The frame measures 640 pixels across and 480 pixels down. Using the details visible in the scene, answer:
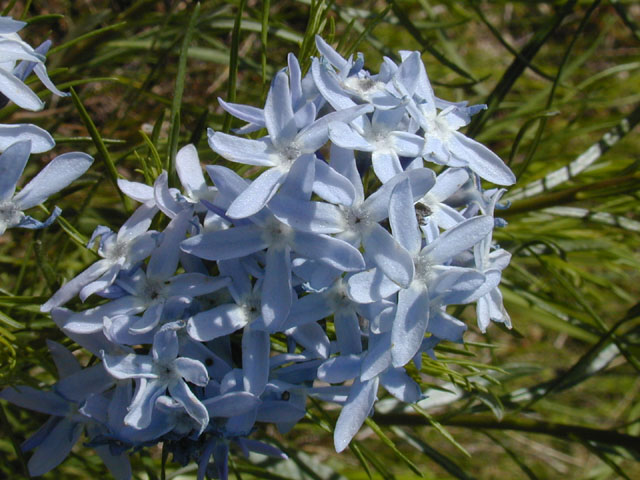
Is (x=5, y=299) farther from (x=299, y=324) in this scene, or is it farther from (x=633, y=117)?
(x=633, y=117)

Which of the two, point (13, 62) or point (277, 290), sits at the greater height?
point (13, 62)

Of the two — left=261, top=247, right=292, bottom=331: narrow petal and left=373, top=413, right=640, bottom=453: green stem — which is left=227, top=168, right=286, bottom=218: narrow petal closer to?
left=261, top=247, right=292, bottom=331: narrow petal

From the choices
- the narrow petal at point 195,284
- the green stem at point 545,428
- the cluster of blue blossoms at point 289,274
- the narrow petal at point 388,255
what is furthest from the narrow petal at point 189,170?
the green stem at point 545,428

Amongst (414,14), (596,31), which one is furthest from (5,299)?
(596,31)

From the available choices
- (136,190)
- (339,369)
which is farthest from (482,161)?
(136,190)

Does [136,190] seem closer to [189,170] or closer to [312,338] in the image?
[189,170]

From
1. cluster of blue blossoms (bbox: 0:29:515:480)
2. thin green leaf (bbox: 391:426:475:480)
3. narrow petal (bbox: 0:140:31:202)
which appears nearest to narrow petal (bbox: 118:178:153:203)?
cluster of blue blossoms (bbox: 0:29:515:480)
